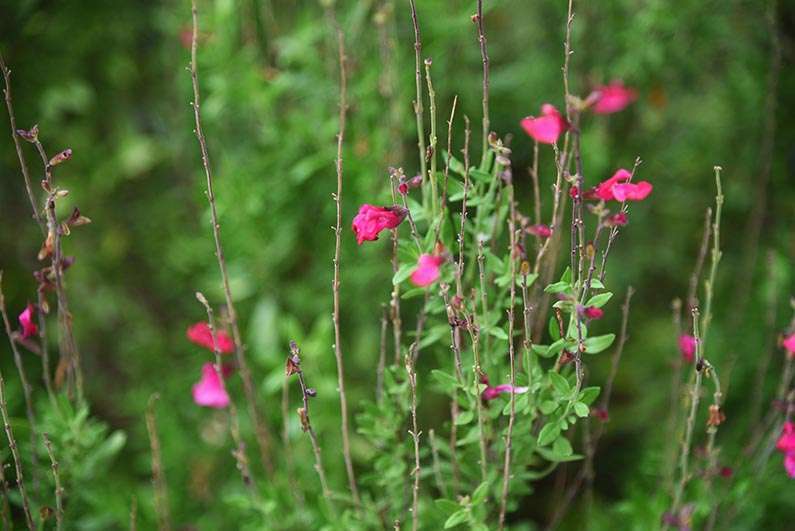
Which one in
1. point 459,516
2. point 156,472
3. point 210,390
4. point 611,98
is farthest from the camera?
point 611,98

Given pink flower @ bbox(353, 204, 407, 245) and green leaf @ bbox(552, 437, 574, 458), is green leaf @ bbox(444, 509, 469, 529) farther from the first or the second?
pink flower @ bbox(353, 204, 407, 245)

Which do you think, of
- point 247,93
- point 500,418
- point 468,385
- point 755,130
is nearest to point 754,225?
point 755,130

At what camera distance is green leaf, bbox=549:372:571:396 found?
97 centimetres

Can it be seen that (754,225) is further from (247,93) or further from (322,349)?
(247,93)

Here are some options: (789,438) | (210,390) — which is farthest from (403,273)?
(789,438)

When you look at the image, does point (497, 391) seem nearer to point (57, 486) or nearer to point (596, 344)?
point (596, 344)

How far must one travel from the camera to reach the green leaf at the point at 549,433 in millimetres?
992

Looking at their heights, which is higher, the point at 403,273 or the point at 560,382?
the point at 403,273

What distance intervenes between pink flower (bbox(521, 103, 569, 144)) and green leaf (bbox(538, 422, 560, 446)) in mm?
361

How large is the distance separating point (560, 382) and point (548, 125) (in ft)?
1.07

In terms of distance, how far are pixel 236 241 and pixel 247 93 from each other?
1.09ft

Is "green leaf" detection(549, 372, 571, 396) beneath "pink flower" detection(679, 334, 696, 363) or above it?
above

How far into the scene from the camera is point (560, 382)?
972 mm

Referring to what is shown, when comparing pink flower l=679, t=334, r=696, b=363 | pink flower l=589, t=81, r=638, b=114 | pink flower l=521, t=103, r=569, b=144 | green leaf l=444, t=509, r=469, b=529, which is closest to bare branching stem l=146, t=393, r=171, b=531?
green leaf l=444, t=509, r=469, b=529
